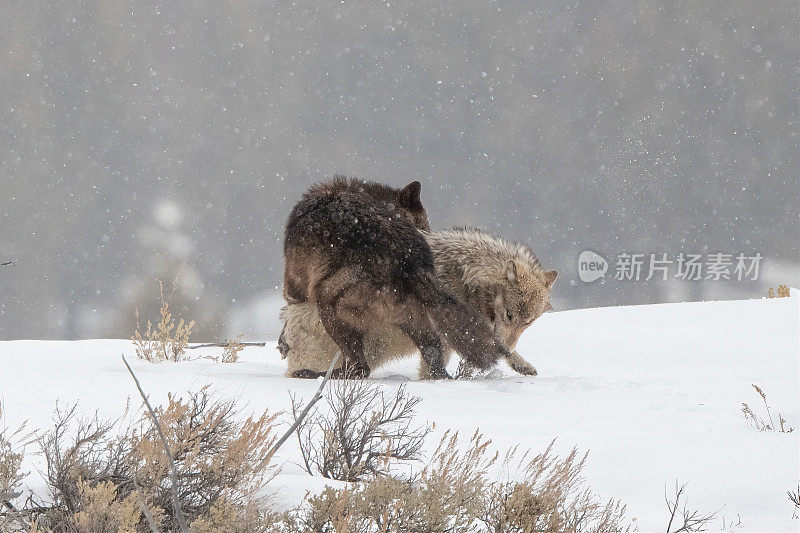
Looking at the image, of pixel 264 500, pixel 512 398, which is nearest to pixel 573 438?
pixel 512 398

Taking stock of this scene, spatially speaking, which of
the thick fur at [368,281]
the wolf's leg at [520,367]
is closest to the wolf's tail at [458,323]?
the thick fur at [368,281]

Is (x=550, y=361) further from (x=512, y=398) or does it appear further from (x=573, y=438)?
(x=573, y=438)

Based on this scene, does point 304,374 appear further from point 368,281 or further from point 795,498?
point 795,498

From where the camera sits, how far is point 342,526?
2.23 m

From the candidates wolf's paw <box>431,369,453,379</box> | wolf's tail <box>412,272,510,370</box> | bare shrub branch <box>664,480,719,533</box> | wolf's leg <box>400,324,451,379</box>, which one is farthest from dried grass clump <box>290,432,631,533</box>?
wolf's paw <box>431,369,453,379</box>

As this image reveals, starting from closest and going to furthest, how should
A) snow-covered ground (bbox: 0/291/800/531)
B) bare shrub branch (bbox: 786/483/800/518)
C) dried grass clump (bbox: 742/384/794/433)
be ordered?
bare shrub branch (bbox: 786/483/800/518) → snow-covered ground (bbox: 0/291/800/531) → dried grass clump (bbox: 742/384/794/433)

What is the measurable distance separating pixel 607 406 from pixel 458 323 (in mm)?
1423

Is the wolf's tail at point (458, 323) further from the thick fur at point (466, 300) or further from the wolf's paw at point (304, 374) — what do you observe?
the wolf's paw at point (304, 374)

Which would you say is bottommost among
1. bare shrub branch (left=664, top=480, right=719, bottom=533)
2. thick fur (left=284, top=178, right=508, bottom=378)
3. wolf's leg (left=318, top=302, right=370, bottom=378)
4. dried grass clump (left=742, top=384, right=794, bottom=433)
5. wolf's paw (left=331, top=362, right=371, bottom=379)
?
bare shrub branch (left=664, top=480, right=719, bottom=533)

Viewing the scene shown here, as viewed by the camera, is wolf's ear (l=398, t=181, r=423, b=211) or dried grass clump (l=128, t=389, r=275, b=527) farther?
wolf's ear (l=398, t=181, r=423, b=211)

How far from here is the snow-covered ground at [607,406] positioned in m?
3.37

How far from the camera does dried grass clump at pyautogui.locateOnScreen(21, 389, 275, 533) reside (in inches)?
91.0

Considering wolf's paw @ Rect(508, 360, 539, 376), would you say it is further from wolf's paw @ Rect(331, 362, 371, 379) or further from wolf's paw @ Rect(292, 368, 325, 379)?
wolf's paw @ Rect(292, 368, 325, 379)

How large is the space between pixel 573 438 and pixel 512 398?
3.95 ft
